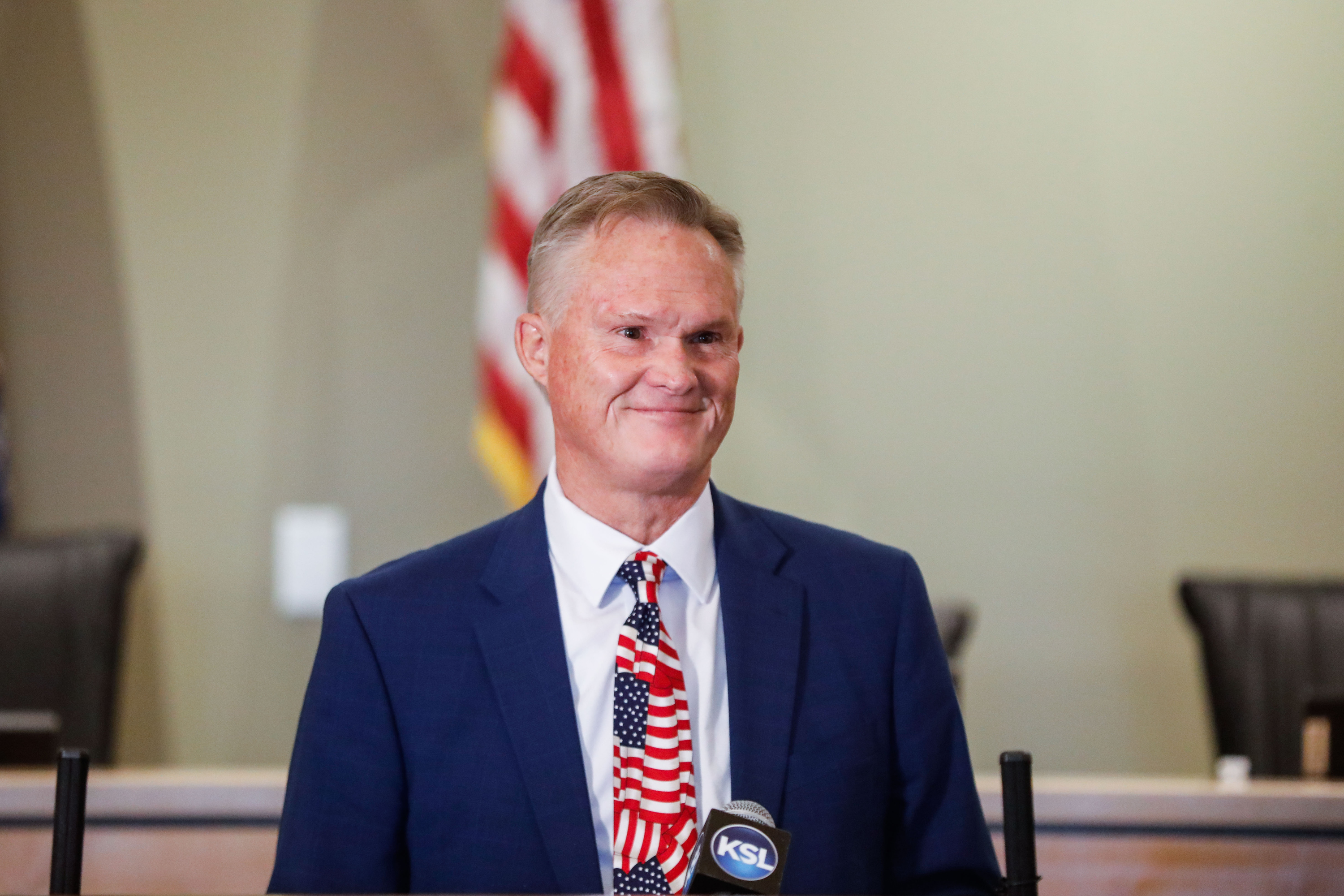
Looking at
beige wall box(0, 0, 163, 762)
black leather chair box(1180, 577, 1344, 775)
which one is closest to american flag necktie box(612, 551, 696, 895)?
black leather chair box(1180, 577, 1344, 775)

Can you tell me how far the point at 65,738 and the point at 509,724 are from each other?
1.85 meters

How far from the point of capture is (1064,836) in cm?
180

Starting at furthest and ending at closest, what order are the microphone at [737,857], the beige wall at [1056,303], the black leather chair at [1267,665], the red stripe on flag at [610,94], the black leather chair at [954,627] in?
the beige wall at [1056,303], the red stripe on flag at [610,94], the black leather chair at [1267,665], the black leather chair at [954,627], the microphone at [737,857]

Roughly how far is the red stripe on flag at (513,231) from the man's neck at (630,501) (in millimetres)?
1779

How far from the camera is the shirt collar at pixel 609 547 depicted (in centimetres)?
131

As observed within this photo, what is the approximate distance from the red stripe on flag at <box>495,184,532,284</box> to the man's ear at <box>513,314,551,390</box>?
1.70 m

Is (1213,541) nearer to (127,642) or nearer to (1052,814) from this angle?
(1052,814)

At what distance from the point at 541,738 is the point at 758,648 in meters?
0.23

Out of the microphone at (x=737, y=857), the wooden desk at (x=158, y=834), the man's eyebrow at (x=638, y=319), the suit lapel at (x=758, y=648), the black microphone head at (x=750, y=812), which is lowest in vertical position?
the wooden desk at (x=158, y=834)

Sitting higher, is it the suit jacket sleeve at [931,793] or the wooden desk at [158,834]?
the suit jacket sleeve at [931,793]

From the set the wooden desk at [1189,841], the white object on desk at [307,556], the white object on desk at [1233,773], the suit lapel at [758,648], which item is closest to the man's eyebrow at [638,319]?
the suit lapel at [758,648]

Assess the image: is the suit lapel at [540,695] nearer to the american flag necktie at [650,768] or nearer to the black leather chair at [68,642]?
the american flag necktie at [650,768]

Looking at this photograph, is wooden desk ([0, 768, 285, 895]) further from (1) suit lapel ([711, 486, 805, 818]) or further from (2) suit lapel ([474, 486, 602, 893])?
(1) suit lapel ([711, 486, 805, 818])

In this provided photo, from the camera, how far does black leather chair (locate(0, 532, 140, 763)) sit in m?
2.67
